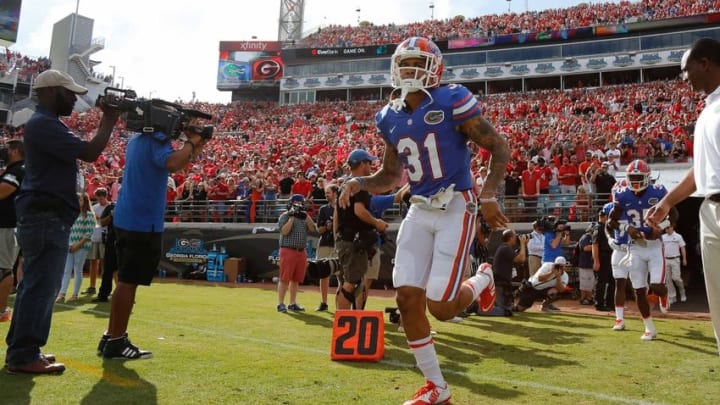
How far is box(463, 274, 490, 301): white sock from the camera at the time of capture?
4.07 metres

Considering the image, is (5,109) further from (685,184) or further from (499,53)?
(685,184)

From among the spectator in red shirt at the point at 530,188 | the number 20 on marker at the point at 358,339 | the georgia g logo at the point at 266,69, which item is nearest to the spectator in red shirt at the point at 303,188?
the spectator in red shirt at the point at 530,188

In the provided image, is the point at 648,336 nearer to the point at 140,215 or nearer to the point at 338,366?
the point at 338,366

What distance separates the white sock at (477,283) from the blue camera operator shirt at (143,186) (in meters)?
2.67

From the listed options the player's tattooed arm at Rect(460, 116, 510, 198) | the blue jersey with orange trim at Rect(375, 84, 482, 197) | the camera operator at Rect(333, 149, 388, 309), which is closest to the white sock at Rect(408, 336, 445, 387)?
the blue jersey with orange trim at Rect(375, 84, 482, 197)

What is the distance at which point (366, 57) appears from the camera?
2115 inches

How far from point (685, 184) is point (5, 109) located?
6561cm

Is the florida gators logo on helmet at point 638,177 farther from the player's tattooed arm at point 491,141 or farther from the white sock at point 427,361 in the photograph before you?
the white sock at point 427,361

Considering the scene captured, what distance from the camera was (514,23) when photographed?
49781 mm

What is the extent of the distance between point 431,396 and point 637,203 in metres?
4.90

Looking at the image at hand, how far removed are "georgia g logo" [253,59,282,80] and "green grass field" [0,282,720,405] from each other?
5443cm

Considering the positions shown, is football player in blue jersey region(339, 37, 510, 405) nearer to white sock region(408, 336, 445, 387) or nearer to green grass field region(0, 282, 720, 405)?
white sock region(408, 336, 445, 387)

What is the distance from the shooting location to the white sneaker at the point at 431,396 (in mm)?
3510

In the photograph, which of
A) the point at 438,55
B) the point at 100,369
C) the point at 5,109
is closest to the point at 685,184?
the point at 438,55
